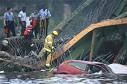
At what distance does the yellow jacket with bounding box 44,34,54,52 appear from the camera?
39719 mm

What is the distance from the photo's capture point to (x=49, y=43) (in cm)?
3972

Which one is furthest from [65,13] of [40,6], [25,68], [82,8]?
[25,68]

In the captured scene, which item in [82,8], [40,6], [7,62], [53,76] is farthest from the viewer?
[40,6]

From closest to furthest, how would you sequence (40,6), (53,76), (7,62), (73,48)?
1. (53,76)
2. (7,62)
3. (73,48)
4. (40,6)

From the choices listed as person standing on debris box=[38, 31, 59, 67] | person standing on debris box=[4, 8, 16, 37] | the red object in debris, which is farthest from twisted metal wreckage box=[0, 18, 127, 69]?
Answer: the red object in debris

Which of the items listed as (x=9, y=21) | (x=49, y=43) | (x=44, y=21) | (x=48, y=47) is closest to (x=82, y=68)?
(x=49, y=43)

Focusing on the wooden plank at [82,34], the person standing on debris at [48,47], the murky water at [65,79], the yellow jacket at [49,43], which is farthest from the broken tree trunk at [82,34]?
the murky water at [65,79]

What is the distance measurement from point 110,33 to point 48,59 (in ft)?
16.4

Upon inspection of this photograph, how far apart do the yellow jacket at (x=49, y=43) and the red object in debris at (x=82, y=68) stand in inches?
217

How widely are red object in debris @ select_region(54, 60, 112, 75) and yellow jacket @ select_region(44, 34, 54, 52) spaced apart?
18.1 ft

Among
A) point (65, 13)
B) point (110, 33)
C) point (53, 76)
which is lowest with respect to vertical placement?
point (53, 76)

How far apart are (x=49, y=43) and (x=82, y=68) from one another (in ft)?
21.3

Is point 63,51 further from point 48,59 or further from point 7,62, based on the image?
point 7,62

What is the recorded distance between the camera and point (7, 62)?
38875 mm
